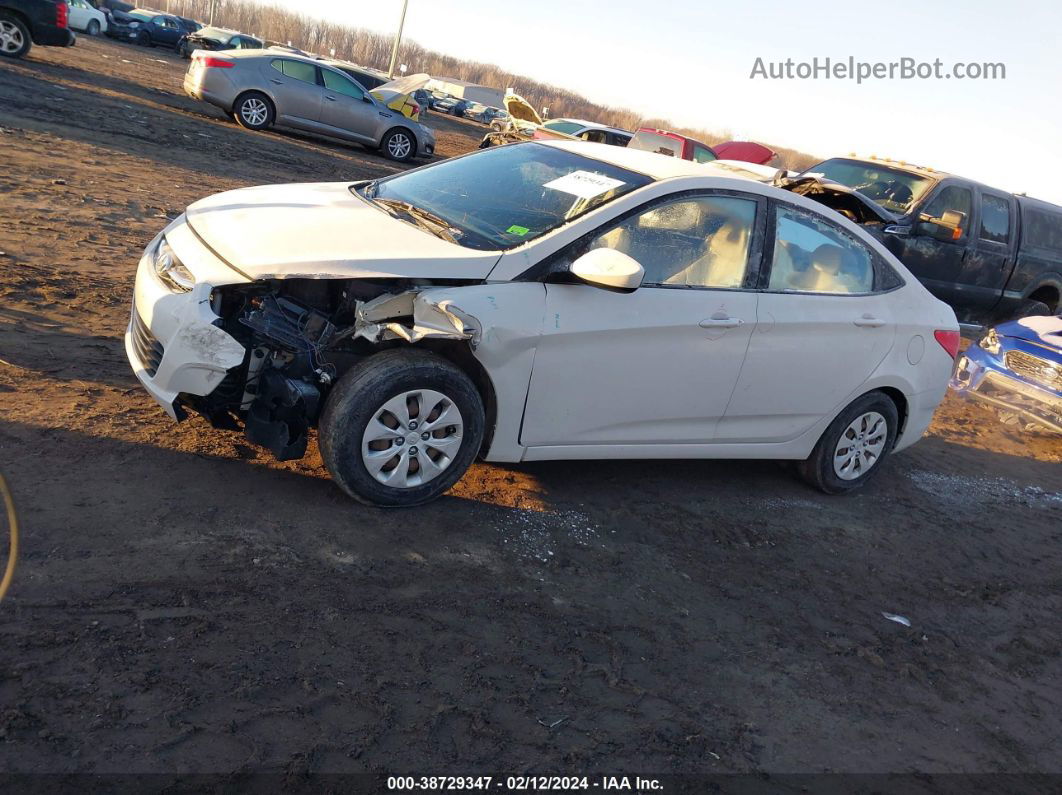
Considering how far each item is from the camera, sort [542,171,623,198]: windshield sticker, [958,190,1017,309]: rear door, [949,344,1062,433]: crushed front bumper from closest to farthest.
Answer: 1. [542,171,623,198]: windshield sticker
2. [949,344,1062,433]: crushed front bumper
3. [958,190,1017,309]: rear door

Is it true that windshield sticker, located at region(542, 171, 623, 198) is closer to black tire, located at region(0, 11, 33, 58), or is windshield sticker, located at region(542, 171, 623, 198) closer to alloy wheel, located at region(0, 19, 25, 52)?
black tire, located at region(0, 11, 33, 58)

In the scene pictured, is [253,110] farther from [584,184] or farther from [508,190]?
[584,184]

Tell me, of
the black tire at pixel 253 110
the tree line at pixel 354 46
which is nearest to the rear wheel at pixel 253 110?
the black tire at pixel 253 110

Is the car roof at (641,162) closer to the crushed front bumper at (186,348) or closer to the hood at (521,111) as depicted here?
the crushed front bumper at (186,348)

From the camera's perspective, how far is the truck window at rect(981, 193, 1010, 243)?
1086cm

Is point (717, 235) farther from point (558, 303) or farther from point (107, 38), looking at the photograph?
point (107, 38)

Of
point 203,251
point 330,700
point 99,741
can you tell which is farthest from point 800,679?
point 203,251

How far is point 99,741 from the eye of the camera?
2.49 m

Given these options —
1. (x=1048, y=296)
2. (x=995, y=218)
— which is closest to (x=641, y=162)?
(x=995, y=218)

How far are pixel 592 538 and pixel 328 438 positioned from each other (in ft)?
4.70

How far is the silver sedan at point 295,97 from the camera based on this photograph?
1591 centimetres

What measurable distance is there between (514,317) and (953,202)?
8.43 m

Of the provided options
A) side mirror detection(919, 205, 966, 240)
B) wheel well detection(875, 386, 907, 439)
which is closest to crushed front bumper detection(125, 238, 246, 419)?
wheel well detection(875, 386, 907, 439)

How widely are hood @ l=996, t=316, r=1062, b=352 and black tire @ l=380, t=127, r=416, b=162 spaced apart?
1301 centimetres
